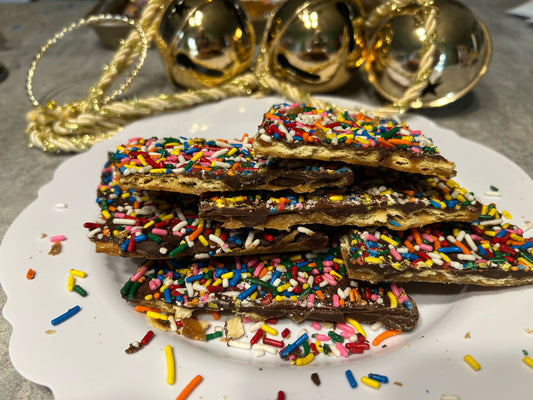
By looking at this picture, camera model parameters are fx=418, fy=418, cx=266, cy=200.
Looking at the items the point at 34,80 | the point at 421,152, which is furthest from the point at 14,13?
the point at 421,152

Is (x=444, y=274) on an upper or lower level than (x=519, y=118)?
upper

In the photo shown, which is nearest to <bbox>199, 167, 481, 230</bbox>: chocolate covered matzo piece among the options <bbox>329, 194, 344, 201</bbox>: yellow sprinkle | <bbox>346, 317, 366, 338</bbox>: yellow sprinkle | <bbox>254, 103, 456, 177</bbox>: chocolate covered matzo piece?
<bbox>329, 194, 344, 201</bbox>: yellow sprinkle

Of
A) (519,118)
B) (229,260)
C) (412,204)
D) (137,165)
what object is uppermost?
(137,165)

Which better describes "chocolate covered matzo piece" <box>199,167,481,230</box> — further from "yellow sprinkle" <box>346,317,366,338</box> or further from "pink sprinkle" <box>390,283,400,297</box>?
"yellow sprinkle" <box>346,317,366,338</box>

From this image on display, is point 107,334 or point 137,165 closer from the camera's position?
point 107,334

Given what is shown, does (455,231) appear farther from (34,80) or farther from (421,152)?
(34,80)

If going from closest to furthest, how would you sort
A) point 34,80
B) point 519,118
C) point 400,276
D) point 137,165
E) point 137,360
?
point 137,360 < point 400,276 < point 137,165 < point 519,118 < point 34,80
